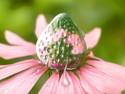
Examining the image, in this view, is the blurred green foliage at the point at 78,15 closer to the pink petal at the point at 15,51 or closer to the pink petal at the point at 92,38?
the pink petal at the point at 92,38

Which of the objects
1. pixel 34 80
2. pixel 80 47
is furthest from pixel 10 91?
pixel 80 47

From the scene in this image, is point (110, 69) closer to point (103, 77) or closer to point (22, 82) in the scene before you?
point (103, 77)

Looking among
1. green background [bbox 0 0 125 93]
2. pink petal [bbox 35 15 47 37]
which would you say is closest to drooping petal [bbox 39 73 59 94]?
pink petal [bbox 35 15 47 37]

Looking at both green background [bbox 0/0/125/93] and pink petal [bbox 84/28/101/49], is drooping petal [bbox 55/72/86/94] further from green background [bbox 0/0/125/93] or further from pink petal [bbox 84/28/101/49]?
green background [bbox 0/0/125/93]

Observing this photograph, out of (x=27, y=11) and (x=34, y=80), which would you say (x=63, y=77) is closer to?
(x=34, y=80)

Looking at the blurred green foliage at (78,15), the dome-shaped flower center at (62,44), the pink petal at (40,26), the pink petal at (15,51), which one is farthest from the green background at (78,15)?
the dome-shaped flower center at (62,44)

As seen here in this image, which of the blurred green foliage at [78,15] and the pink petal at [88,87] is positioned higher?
the blurred green foliage at [78,15]

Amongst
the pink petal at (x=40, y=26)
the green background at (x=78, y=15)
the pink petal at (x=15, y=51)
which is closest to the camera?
the pink petal at (x=15, y=51)
